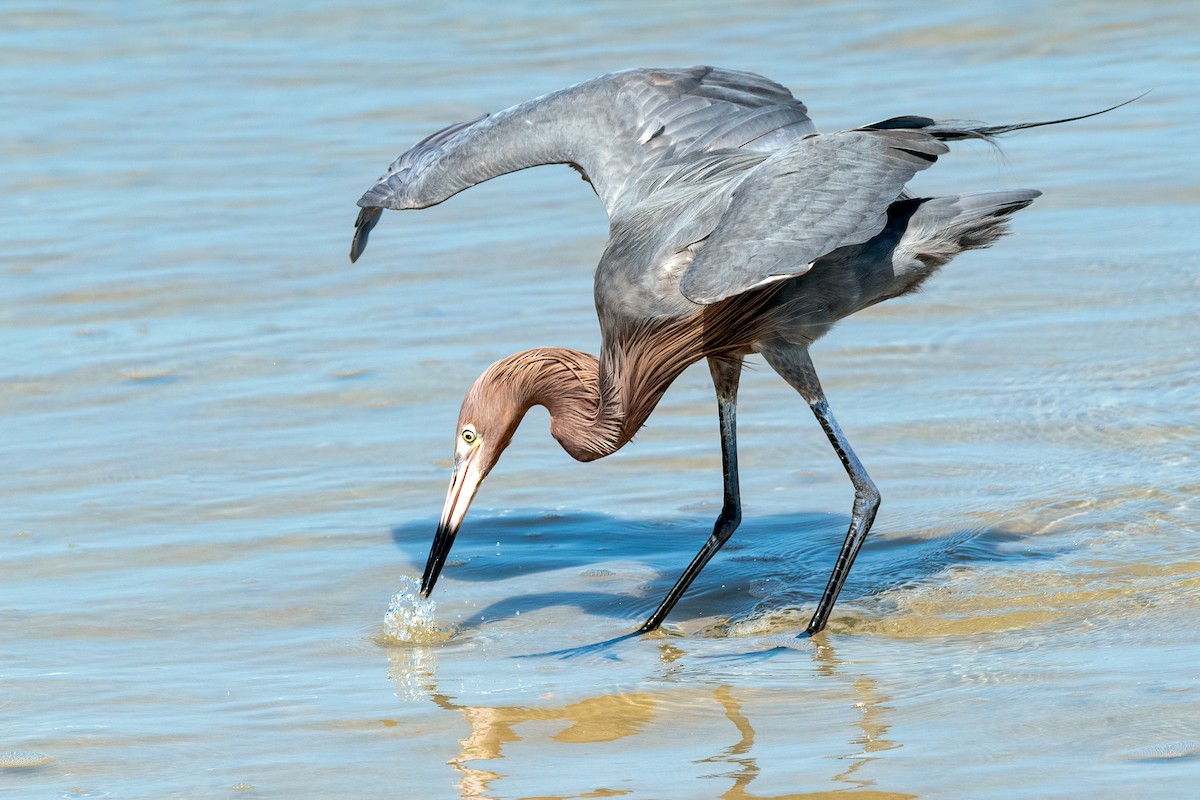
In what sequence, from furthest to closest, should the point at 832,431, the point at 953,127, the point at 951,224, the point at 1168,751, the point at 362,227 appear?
1. the point at 362,227
2. the point at 832,431
3. the point at 951,224
4. the point at 953,127
5. the point at 1168,751

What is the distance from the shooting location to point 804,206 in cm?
546

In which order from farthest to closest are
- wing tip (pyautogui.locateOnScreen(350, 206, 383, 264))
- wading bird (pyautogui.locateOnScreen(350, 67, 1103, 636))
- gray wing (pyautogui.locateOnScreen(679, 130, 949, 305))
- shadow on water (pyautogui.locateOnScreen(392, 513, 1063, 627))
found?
wing tip (pyautogui.locateOnScreen(350, 206, 383, 264)) < shadow on water (pyautogui.locateOnScreen(392, 513, 1063, 627)) < wading bird (pyautogui.locateOnScreen(350, 67, 1103, 636)) < gray wing (pyautogui.locateOnScreen(679, 130, 949, 305))

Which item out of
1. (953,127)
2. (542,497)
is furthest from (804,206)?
(542,497)

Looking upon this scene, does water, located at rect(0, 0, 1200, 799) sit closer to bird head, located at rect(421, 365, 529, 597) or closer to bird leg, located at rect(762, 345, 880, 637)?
bird leg, located at rect(762, 345, 880, 637)

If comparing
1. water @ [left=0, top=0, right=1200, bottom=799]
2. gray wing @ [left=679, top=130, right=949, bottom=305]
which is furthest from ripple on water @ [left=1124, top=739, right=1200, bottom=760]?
gray wing @ [left=679, top=130, right=949, bottom=305]

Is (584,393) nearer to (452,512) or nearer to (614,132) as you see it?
(452,512)

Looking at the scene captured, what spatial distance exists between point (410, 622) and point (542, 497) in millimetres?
1331

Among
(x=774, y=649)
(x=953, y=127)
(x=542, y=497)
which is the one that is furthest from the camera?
(x=542, y=497)

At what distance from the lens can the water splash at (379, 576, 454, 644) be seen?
18.5 feet

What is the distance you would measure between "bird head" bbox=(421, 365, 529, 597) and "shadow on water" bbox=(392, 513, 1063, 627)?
0.37m

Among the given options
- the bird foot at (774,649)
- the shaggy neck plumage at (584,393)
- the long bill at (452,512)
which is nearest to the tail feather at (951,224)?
Answer: the shaggy neck plumage at (584,393)

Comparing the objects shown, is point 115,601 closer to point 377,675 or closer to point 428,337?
point 377,675

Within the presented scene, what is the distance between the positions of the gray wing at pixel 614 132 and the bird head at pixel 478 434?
3.00 ft

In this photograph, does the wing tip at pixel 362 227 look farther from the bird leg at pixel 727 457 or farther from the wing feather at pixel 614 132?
the bird leg at pixel 727 457
